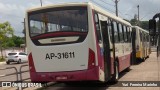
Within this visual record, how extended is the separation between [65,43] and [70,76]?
116cm

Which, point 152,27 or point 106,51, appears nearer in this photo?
point 152,27

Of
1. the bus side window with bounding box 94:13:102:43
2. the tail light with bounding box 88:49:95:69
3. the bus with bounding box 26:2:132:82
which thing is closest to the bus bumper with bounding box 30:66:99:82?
the bus with bounding box 26:2:132:82

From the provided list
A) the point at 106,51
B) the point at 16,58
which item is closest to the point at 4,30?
the point at 16,58

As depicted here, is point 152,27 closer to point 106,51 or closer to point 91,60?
point 91,60

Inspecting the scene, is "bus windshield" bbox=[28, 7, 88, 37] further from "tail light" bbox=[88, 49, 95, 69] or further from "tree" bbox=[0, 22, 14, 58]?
"tree" bbox=[0, 22, 14, 58]

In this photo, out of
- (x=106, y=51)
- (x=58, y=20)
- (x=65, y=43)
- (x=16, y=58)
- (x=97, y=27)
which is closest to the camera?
(x=65, y=43)

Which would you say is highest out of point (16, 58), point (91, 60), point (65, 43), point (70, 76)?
point (65, 43)

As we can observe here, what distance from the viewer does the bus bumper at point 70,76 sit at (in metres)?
12.0

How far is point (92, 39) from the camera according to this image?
12.1 meters

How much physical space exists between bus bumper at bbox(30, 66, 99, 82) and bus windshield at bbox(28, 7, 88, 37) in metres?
1.44

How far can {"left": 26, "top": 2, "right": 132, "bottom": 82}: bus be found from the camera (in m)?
12.1

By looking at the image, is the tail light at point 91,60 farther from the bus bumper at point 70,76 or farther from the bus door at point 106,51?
the bus door at point 106,51

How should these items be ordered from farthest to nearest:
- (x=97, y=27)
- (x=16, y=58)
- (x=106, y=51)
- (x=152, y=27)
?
(x=16, y=58), (x=106, y=51), (x=97, y=27), (x=152, y=27)

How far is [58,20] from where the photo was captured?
1259 cm
